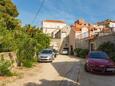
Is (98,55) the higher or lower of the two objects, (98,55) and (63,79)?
the higher

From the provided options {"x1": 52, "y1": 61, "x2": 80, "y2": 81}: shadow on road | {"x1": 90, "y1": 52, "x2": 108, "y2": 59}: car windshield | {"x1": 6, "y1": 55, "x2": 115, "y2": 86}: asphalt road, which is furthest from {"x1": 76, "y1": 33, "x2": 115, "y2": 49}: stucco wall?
{"x1": 6, "y1": 55, "x2": 115, "y2": 86}: asphalt road

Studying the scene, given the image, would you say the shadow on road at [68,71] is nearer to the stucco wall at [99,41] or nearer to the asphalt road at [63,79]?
the asphalt road at [63,79]

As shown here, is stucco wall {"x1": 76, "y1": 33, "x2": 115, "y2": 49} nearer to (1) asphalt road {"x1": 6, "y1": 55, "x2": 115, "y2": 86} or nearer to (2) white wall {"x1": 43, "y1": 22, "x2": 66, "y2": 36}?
(1) asphalt road {"x1": 6, "y1": 55, "x2": 115, "y2": 86}

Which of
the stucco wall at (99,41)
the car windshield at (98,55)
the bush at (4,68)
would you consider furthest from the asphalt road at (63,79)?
the stucco wall at (99,41)

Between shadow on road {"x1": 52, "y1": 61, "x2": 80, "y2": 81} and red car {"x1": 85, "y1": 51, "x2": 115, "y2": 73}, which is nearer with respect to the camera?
shadow on road {"x1": 52, "y1": 61, "x2": 80, "y2": 81}

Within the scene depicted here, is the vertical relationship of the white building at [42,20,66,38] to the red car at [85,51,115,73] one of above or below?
above

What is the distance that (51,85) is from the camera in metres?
11.7

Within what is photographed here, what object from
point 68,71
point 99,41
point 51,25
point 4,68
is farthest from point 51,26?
point 4,68

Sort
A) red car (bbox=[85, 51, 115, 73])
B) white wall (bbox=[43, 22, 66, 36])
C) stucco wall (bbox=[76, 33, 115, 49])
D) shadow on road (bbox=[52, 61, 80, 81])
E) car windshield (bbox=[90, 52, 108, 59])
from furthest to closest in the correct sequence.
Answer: white wall (bbox=[43, 22, 66, 36]) → stucco wall (bbox=[76, 33, 115, 49]) → car windshield (bbox=[90, 52, 108, 59]) → red car (bbox=[85, 51, 115, 73]) → shadow on road (bbox=[52, 61, 80, 81])

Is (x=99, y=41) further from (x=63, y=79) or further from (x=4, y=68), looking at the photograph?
(x=4, y=68)

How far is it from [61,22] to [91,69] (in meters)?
85.0

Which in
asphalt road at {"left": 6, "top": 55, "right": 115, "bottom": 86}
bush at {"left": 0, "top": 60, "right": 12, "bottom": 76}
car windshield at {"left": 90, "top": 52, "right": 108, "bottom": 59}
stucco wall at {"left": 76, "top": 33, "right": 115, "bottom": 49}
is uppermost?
stucco wall at {"left": 76, "top": 33, "right": 115, "bottom": 49}

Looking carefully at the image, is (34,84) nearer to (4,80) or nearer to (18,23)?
(4,80)

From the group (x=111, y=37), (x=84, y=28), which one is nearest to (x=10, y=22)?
(x=111, y=37)
